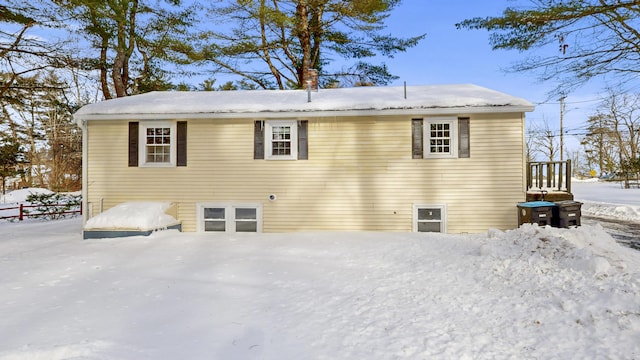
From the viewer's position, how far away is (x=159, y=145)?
10133 mm

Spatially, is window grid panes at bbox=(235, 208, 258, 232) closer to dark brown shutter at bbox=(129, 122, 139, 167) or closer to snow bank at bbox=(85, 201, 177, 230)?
snow bank at bbox=(85, 201, 177, 230)

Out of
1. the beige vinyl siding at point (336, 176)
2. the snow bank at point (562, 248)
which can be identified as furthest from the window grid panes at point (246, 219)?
the snow bank at point (562, 248)

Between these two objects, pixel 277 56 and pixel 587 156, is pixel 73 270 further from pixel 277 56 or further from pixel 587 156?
pixel 587 156

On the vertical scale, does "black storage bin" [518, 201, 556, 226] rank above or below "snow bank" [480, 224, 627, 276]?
above

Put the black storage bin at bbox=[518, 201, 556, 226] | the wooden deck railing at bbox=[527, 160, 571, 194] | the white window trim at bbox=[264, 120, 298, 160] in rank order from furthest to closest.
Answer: the wooden deck railing at bbox=[527, 160, 571, 194]
the white window trim at bbox=[264, 120, 298, 160]
the black storage bin at bbox=[518, 201, 556, 226]

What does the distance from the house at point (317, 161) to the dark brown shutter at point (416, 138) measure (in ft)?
0.09

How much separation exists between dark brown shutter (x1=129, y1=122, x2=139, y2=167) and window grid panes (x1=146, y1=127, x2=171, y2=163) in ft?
1.13

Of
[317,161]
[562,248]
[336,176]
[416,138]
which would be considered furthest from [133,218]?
[562,248]

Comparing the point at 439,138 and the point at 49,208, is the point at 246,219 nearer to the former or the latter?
the point at 439,138

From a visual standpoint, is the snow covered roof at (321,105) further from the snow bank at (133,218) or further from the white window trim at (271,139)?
the snow bank at (133,218)

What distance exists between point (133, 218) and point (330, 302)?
6980 millimetres

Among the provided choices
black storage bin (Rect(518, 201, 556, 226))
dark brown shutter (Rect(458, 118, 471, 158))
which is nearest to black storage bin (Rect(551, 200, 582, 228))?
black storage bin (Rect(518, 201, 556, 226))

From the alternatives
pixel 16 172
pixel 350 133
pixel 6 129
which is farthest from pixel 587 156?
pixel 6 129

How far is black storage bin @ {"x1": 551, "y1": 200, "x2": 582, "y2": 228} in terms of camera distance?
900 centimetres
